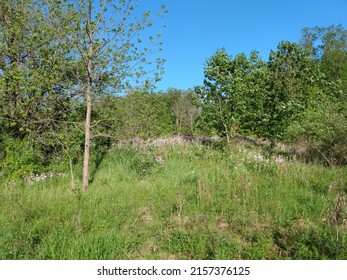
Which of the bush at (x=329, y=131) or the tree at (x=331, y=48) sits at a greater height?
the tree at (x=331, y=48)

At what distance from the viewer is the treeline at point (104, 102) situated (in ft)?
23.9

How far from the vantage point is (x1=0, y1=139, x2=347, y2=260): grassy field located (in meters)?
3.88

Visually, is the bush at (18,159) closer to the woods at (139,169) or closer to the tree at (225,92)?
the woods at (139,169)

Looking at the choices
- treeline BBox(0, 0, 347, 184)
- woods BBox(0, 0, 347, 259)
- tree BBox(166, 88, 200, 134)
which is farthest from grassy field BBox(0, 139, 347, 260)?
tree BBox(166, 88, 200, 134)

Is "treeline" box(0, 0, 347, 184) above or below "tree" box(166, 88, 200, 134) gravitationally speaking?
below

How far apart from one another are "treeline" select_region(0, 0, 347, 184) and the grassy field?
61.6 inches

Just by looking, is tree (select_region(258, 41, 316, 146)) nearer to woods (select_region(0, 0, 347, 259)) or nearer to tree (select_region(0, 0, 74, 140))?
woods (select_region(0, 0, 347, 259))

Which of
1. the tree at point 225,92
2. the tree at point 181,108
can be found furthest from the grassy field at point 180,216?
the tree at point 181,108

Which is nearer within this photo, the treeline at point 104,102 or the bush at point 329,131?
the treeline at point 104,102

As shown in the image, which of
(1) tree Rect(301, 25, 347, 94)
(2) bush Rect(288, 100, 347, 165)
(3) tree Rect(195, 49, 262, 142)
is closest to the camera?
(2) bush Rect(288, 100, 347, 165)

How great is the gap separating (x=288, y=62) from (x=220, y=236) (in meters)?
12.7

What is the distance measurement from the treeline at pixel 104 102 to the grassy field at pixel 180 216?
1.57 metres

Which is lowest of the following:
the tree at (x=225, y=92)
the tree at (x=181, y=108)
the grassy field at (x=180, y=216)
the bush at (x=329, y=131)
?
the grassy field at (x=180, y=216)

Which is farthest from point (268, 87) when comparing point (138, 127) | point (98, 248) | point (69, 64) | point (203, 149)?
point (98, 248)
